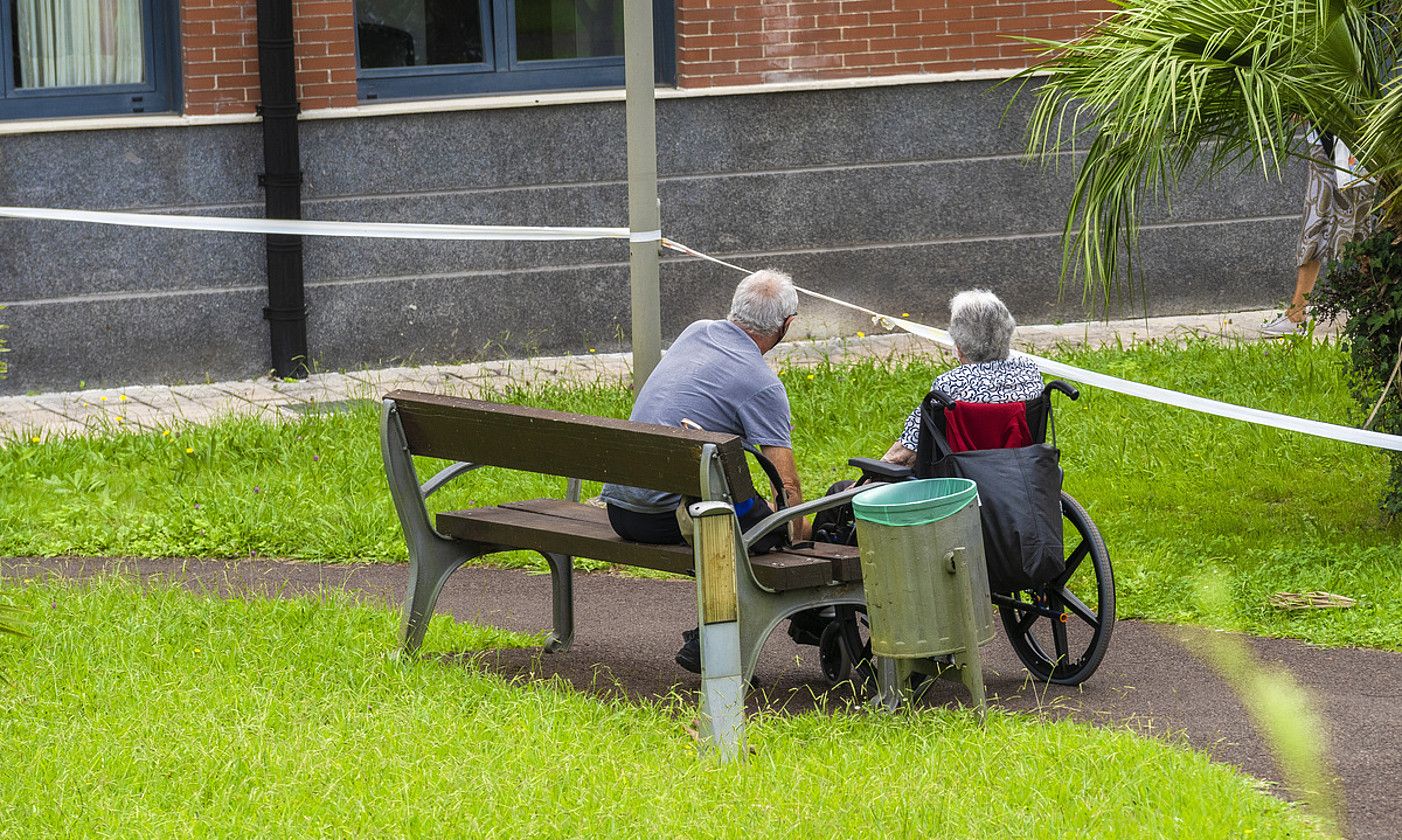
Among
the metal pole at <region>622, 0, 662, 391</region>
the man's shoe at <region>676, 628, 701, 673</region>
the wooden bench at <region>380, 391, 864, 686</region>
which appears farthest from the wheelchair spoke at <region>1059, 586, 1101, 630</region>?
the metal pole at <region>622, 0, 662, 391</region>

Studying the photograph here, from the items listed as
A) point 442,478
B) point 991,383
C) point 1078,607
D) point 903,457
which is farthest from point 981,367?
point 442,478

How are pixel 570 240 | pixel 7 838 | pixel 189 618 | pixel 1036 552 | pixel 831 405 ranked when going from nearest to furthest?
pixel 7 838
pixel 1036 552
pixel 189 618
pixel 831 405
pixel 570 240

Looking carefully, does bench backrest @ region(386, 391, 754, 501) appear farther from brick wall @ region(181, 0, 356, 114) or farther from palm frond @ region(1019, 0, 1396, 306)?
brick wall @ region(181, 0, 356, 114)

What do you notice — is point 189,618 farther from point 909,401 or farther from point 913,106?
point 913,106

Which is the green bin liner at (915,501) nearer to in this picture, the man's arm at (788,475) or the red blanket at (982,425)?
the red blanket at (982,425)

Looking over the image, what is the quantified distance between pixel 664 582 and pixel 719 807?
9.03 feet

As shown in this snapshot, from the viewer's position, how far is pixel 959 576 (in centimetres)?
504

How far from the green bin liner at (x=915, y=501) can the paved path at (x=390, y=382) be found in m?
5.12

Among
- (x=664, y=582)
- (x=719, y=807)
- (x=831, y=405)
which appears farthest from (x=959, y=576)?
(x=831, y=405)

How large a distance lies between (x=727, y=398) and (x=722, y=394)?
0.02m

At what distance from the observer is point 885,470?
570cm

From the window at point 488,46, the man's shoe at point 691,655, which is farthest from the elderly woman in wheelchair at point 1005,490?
the window at point 488,46

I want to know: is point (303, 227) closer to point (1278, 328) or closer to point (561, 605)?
point (561, 605)

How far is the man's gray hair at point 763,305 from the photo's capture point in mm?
5867
